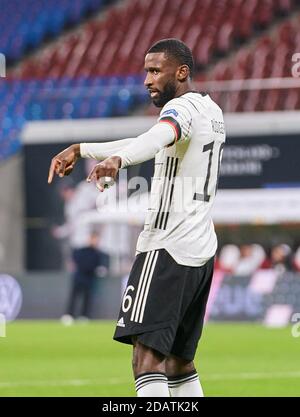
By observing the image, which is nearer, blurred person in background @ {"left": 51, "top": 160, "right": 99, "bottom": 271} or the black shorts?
the black shorts

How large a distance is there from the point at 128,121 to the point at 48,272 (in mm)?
3496

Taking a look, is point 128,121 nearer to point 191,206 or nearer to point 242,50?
point 242,50

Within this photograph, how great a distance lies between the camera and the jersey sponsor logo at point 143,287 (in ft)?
22.1

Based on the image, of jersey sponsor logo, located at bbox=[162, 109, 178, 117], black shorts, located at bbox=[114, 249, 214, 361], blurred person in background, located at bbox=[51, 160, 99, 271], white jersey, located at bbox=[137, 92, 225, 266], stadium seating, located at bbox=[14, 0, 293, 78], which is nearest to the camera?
jersey sponsor logo, located at bbox=[162, 109, 178, 117]

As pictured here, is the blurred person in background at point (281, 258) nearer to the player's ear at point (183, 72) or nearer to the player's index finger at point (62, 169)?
the player's ear at point (183, 72)

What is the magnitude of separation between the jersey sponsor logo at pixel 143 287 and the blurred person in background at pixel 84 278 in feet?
54.7

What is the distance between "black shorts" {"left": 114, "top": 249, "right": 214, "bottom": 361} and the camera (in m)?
6.69

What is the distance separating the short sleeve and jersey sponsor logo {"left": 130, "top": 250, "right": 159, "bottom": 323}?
0.70 metres

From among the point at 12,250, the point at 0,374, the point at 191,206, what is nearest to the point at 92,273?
the point at 12,250

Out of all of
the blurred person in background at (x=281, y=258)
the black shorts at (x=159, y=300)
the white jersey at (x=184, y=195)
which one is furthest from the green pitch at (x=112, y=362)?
the white jersey at (x=184, y=195)

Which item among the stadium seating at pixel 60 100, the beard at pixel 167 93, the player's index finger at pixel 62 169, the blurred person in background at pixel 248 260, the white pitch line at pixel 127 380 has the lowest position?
the white pitch line at pixel 127 380

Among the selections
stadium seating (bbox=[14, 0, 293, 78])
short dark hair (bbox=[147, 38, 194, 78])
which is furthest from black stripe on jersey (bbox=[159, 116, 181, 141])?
stadium seating (bbox=[14, 0, 293, 78])

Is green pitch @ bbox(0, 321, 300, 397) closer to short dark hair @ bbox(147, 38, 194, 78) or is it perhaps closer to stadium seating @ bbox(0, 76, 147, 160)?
short dark hair @ bbox(147, 38, 194, 78)

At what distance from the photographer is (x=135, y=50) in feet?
91.9
